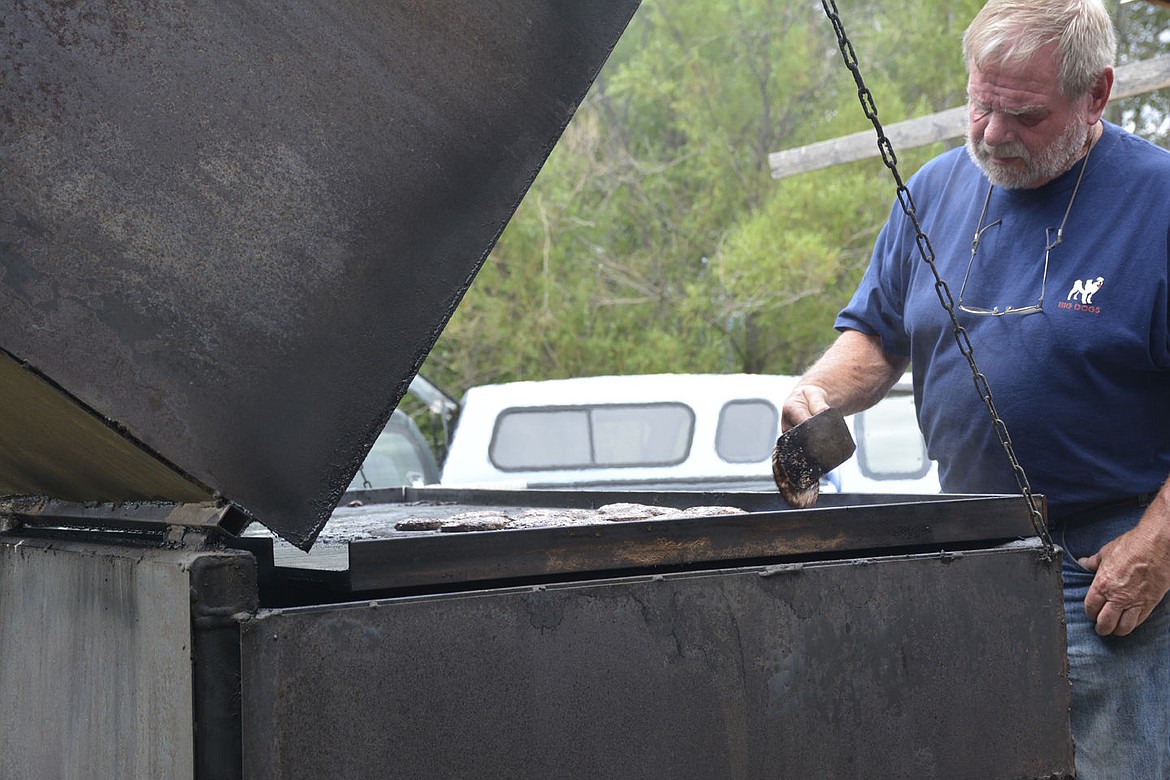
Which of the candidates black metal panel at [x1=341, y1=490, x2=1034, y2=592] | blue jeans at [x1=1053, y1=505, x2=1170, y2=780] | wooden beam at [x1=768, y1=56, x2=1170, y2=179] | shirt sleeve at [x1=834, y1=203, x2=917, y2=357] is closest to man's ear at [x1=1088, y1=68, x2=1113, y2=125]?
shirt sleeve at [x1=834, y1=203, x2=917, y2=357]

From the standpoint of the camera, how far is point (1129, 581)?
7.16 feet

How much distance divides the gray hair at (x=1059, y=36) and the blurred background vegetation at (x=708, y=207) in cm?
988

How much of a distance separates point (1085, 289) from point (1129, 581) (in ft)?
2.00

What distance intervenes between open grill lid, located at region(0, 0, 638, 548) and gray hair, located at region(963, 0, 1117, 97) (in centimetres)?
99

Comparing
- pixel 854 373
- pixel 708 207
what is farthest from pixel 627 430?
pixel 708 207

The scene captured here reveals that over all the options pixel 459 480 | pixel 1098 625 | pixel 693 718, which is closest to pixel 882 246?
pixel 1098 625

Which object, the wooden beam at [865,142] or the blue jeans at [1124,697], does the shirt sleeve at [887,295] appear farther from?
the wooden beam at [865,142]

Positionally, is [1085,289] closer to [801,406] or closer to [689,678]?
[801,406]

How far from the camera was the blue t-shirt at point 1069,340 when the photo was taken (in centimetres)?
230

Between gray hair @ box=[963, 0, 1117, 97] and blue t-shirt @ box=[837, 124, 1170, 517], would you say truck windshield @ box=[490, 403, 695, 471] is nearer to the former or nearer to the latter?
blue t-shirt @ box=[837, 124, 1170, 517]

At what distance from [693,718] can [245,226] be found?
0.98 m

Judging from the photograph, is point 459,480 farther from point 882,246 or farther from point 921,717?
point 921,717

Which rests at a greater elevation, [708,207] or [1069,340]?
[708,207]

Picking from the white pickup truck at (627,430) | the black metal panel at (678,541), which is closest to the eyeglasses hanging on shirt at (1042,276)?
the black metal panel at (678,541)
